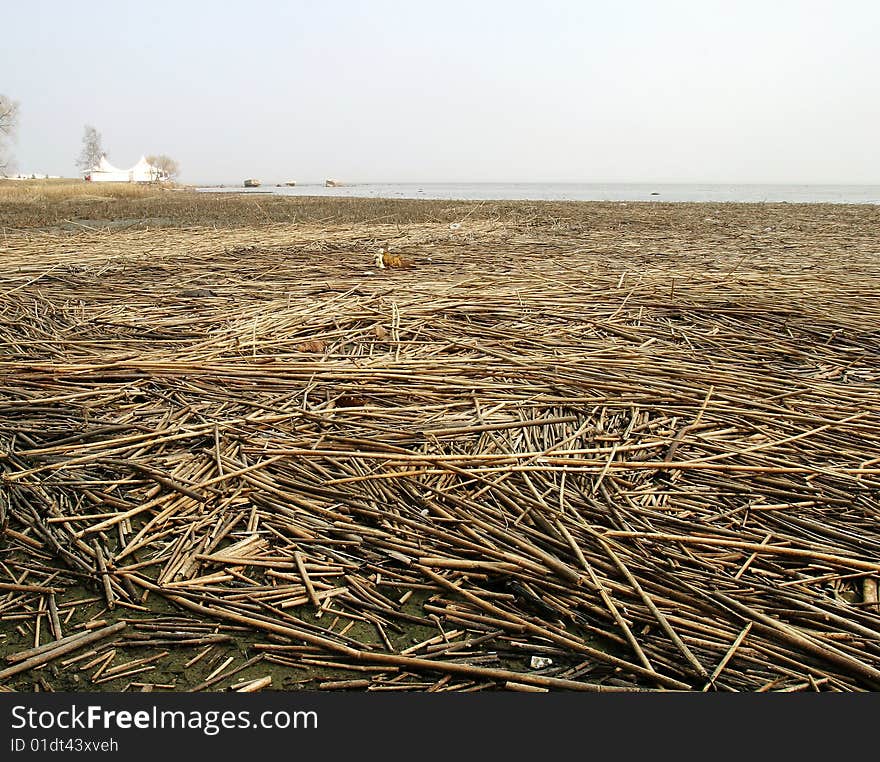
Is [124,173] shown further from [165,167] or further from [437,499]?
[437,499]

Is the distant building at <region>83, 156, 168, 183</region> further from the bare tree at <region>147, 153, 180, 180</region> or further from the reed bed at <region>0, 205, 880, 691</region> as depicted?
the reed bed at <region>0, 205, 880, 691</region>

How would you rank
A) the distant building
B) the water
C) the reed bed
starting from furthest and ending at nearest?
the distant building → the water → the reed bed

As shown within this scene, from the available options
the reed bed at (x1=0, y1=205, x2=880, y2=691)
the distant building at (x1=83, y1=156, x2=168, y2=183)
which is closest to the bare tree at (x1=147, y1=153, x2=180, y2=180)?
the distant building at (x1=83, y1=156, x2=168, y2=183)

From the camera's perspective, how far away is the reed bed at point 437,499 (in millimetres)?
1689

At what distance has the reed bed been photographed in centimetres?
169

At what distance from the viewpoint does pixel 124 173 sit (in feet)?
343

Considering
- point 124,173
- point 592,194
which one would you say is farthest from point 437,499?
point 124,173

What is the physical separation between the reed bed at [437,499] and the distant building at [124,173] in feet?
280

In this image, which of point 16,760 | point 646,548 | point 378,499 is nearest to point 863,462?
point 646,548

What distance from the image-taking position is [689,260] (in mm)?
7645

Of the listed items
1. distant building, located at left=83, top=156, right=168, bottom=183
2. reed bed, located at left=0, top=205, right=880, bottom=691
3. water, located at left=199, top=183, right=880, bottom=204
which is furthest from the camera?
distant building, located at left=83, top=156, right=168, bottom=183

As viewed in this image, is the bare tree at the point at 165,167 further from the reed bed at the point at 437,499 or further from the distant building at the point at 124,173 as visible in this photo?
the reed bed at the point at 437,499

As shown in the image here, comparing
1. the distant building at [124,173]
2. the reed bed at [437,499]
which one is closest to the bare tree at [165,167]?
the distant building at [124,173]

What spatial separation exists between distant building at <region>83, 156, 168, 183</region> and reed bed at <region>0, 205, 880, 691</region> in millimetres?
Result: 85377
